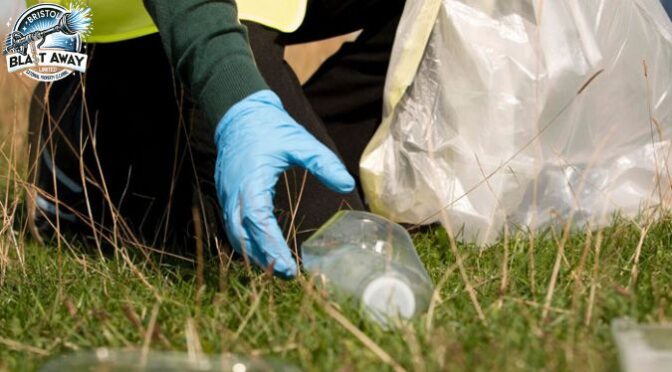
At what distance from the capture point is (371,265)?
65.7 inches

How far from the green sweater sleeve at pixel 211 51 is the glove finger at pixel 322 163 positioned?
0.15 metres

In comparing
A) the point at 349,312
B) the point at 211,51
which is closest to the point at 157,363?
the point at 349,312

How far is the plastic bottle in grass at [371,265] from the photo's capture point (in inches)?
60.7

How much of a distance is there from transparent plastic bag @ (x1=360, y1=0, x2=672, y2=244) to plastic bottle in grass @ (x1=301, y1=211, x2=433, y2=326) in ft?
1.34

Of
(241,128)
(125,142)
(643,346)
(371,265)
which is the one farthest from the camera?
(125,142)

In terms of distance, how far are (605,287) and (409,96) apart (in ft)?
2.48

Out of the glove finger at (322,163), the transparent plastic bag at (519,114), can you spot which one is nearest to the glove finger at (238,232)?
the glove finger at (322,163)

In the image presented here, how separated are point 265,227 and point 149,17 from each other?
68 cm

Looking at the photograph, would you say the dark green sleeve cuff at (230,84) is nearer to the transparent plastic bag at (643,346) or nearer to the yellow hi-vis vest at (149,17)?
the yellow hi-vis vest at (149,17)

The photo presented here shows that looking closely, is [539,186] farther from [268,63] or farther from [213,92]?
[213,92]

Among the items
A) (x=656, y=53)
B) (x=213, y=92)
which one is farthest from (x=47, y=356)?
(x=656, y=53)

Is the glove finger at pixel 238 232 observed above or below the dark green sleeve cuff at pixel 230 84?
below

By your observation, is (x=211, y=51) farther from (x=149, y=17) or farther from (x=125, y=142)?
(x=125, y=142)

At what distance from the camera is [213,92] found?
1.87 m
